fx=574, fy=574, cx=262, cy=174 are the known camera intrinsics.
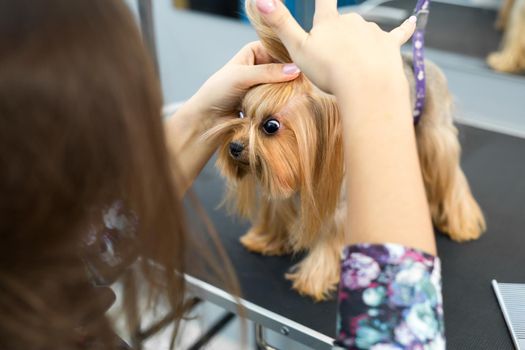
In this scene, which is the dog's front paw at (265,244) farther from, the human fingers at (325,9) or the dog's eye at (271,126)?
the human fingers at (325,9)

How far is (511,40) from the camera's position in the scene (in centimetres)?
146

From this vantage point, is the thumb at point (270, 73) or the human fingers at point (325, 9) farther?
the thumb at point (270, 73)

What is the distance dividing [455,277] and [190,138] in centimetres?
54

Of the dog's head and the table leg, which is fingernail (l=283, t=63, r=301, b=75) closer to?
the dog's head

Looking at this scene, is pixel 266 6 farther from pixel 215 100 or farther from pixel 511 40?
pixel 511 40

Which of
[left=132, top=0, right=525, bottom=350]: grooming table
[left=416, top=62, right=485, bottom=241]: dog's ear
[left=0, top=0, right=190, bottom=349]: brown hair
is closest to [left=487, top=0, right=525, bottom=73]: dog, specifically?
[left=132, top=0, right=525, bottom=350]: grooming table

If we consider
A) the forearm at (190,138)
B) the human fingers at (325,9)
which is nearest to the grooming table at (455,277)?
the forearm at (190,138)

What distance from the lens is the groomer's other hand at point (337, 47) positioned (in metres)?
0.55

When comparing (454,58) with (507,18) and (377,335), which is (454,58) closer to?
(507,18)

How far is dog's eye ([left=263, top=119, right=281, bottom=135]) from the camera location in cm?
81

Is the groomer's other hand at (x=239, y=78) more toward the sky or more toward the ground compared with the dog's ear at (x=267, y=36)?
more toward the ground

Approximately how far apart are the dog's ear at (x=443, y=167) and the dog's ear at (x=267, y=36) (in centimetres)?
38

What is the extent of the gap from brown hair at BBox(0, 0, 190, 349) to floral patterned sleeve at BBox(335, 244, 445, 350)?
18cm

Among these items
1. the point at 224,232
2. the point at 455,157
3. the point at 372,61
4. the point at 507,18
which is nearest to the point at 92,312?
the point at 372,61
